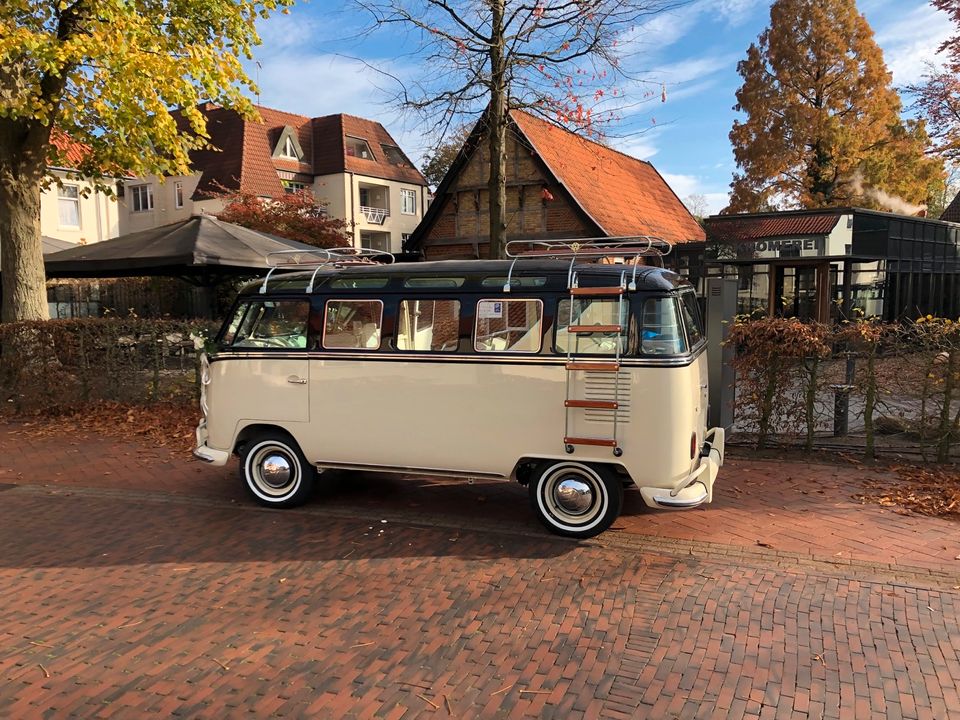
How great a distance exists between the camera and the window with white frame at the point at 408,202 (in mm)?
46469

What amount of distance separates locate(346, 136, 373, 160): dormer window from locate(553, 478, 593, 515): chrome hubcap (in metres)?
41.1

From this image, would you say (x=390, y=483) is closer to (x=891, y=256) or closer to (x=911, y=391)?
(x=911, y=391)

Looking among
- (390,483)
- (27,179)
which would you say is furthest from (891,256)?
(27,179)

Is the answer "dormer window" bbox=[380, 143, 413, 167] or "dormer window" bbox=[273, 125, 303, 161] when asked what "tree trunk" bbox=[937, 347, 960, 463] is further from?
"dormer window" bbox=[380, 143, 413, 167]

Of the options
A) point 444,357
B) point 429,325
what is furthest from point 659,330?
point 429,325

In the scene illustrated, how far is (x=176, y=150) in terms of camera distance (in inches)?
469

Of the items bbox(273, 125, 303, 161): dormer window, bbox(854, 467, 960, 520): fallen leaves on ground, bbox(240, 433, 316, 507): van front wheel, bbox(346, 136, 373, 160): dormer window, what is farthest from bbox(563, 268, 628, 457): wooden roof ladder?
bbox(346, 136, 373, 160): dormer window

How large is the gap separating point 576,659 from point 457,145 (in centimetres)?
1059

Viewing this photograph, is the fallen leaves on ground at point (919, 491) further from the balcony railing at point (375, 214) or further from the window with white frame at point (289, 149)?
the balcony railing at point (375, 214)

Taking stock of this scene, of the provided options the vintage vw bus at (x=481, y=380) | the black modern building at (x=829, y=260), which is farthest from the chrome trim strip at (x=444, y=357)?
the black modern building at (x=829, y=260)

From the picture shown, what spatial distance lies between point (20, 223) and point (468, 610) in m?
10.8

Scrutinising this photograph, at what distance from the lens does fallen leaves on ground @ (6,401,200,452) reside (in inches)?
372

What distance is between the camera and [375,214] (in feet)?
147

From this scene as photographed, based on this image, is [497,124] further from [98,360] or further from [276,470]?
[276,470]
